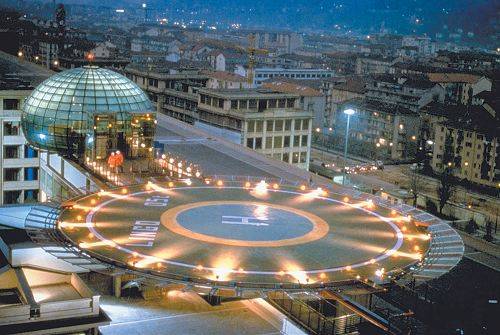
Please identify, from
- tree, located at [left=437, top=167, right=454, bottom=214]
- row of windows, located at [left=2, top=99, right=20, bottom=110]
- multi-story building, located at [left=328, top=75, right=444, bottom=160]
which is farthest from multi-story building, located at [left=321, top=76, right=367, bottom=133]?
row of windows, located at [left=2, top=99, right=20, bottom=110]

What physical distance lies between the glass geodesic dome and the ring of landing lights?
1723 centimetres

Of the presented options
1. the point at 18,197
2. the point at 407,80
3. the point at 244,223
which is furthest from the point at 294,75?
the point at 244,223

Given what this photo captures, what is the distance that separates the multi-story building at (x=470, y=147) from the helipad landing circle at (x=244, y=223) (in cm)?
7761

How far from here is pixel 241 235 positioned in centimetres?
2839

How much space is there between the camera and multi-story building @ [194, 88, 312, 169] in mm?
91250

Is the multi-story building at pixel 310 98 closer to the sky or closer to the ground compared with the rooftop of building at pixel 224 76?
closer to the ground

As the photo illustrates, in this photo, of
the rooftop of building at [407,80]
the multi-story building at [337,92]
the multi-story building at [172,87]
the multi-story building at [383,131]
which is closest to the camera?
the multi-story building at [172,87]

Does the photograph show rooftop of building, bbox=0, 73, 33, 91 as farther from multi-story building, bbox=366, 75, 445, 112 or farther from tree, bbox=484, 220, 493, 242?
multi-story building, bbox=366, 75, 445, 112

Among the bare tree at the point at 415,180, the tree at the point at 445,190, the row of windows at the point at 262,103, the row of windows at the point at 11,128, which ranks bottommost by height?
the bare tree at the point at 415,180

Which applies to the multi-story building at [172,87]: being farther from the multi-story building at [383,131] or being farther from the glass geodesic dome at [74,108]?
the glass geodesic dome at [74,108]

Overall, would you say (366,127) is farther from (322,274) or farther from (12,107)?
(322,274)

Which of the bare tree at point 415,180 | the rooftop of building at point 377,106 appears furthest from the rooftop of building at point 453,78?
the bare tree at point 415,180

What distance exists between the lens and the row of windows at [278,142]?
9162 cm

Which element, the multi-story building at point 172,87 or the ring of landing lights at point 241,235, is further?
the multi-story building at point 172,87
